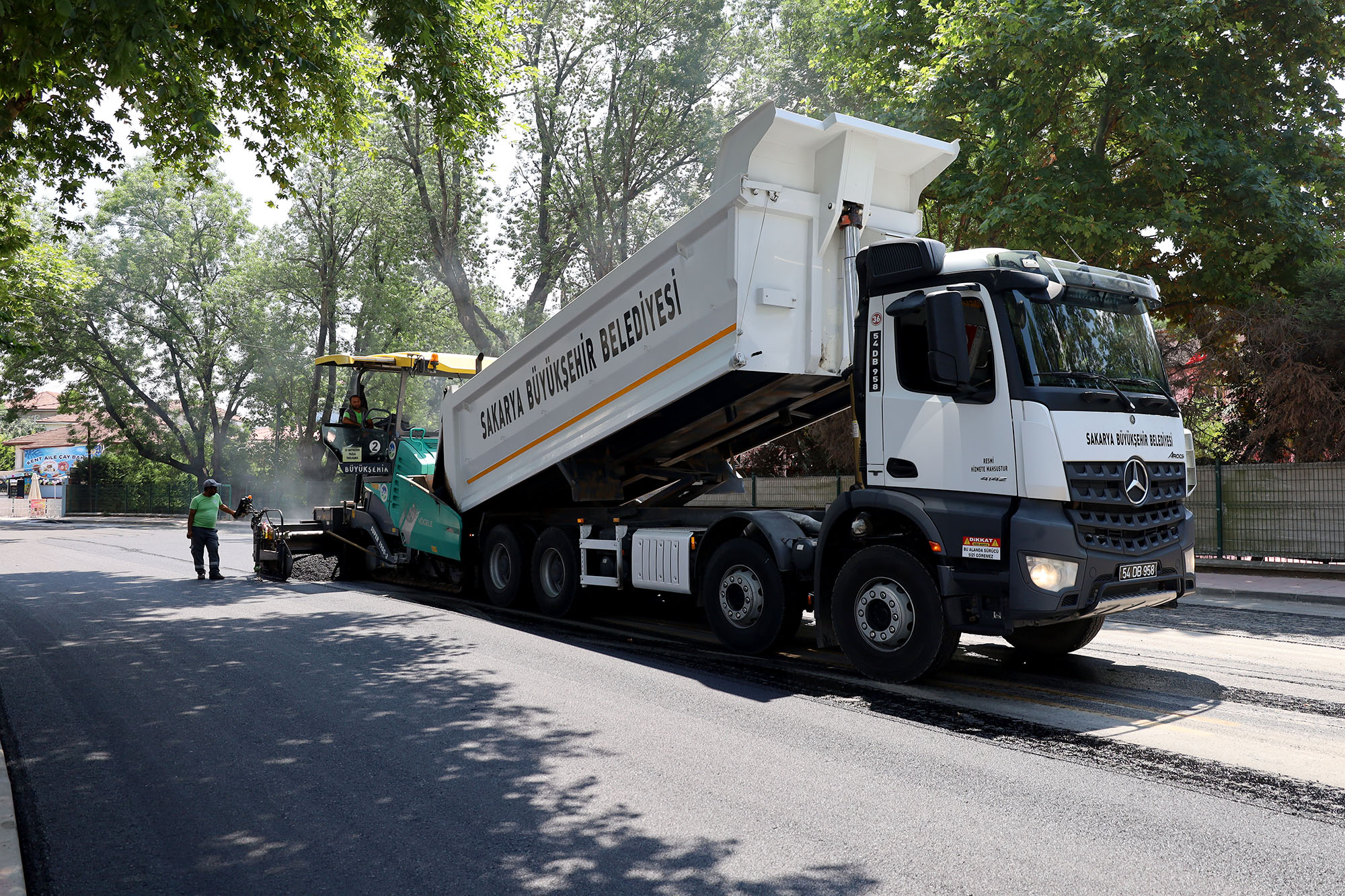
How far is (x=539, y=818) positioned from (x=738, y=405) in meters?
4.72

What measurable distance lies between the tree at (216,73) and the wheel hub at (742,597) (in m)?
5.51

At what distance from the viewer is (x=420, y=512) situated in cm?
1237

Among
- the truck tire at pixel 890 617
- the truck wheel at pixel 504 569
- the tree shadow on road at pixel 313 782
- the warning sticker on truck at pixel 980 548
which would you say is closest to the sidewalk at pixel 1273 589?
the truck tire at pixel 890 617

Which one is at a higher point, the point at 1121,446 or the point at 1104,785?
the point at 1121,446

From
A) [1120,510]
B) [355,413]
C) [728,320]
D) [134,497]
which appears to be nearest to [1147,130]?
[728,320]

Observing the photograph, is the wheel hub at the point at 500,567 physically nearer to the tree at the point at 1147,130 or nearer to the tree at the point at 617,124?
the tree at the point at 1147,130

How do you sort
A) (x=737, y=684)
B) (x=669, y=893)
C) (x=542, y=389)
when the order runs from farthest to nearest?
(x=542, y=389) → (x=737, y=684) → (x=669, y=893)

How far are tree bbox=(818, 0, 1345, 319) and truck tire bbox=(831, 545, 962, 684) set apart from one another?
958 cm

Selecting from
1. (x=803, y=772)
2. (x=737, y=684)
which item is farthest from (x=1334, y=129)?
(x=803, y=772)

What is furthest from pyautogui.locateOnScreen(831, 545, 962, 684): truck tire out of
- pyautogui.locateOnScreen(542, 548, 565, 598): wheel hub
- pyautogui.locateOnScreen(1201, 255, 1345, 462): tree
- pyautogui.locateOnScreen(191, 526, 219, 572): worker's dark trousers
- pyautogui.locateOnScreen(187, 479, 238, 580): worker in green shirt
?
pyautogui.locateOnScreen(1201, 255, 1345, 462): tree

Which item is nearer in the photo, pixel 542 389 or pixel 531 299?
pixel 542 389

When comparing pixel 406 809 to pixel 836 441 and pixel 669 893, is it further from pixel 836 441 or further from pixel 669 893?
pixel 836 441

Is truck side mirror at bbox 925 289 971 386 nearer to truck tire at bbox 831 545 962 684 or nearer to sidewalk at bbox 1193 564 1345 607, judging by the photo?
truck tire at bbox 831 545 962 684

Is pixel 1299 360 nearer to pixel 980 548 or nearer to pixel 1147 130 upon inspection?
pixel 1147 130
